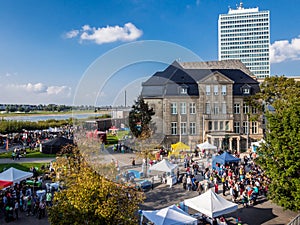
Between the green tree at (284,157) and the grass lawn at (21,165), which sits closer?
the green tree at (284,157)

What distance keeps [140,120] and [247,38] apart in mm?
176336

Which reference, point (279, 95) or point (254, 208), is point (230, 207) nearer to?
point (254, 208)

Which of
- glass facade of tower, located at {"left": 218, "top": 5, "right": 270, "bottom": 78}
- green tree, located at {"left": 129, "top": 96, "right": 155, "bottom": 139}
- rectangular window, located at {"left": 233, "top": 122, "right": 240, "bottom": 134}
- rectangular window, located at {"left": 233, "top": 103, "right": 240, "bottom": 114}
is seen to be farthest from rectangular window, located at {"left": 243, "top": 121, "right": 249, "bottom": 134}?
glass facade of tower, located at {"left": 218, "top": 5, "right": 270, "bottom": 78}

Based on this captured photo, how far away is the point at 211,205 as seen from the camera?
15.0 m

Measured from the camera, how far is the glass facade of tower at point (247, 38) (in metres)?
168

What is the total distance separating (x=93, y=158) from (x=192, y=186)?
13427 mm

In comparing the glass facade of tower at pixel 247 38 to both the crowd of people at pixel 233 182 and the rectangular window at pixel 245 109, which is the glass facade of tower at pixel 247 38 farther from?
the crowd of people at pixel 233 182

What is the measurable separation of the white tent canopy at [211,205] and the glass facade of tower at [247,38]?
163825 mm

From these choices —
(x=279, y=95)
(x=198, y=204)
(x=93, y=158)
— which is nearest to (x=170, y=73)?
(x=93, y=158)

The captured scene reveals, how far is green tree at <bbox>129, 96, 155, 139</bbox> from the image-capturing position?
11393mm

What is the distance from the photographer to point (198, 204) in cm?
1534

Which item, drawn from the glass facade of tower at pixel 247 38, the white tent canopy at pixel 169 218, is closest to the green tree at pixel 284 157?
the white tent canopy at pixel 169 218

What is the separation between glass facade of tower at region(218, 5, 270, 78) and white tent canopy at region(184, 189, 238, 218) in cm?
16382

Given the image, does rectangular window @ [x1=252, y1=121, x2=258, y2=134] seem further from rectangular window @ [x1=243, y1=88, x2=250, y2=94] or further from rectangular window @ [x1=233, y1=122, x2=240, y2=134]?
rectangular window @ [x1=243, y1=88, x2=250, y2=94]
